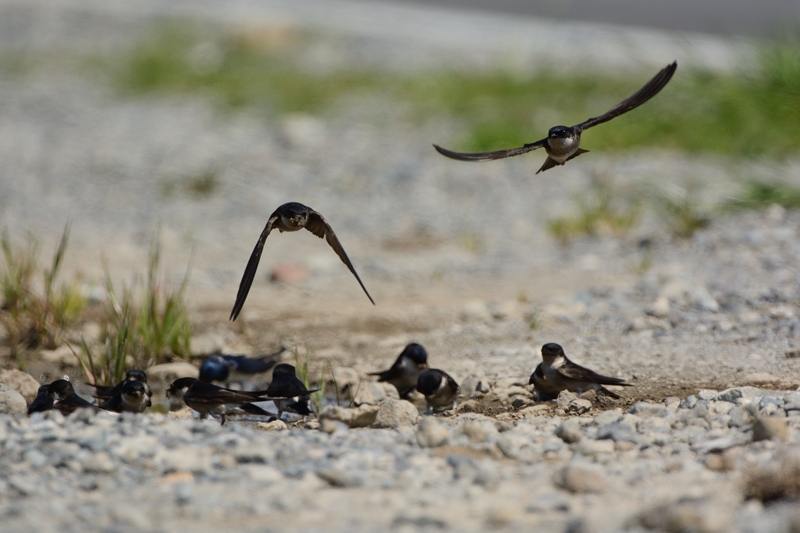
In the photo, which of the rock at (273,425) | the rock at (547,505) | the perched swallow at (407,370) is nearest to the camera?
the rock at (547,505)

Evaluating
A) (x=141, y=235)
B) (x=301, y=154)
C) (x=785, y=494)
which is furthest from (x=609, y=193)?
(x=785, y=494)

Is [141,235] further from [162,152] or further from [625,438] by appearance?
[625,438]

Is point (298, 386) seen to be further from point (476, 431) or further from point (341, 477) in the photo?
point (341, 477)

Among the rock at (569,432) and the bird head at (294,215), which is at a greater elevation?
the bird head at (294,215)

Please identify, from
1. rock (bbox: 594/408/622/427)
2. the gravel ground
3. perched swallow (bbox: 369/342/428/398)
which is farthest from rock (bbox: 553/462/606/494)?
perched swallow (bbox: 369/342/428/398)

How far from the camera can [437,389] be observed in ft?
15.8

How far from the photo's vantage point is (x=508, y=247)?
830cm

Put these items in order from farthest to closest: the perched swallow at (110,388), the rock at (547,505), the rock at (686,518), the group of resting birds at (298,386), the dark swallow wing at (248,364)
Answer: the dark swallow wing at (248,364), the perched swallow at (110,388), the group of resting birds at (298,386), the rock at (547,505), the rock at (686,518)

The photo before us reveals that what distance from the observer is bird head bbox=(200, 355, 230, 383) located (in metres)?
5.36

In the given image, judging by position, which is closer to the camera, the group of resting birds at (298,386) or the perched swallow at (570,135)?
the perched swallow at (570,135)

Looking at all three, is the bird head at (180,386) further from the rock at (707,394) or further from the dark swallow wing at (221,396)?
the rock at (707,394)

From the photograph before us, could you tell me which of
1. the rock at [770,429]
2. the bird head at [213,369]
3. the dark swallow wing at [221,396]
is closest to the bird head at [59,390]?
the dark swallow wing at [221,396]

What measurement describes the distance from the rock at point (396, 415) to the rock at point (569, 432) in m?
0.69

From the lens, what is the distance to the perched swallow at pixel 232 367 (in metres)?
5.38
